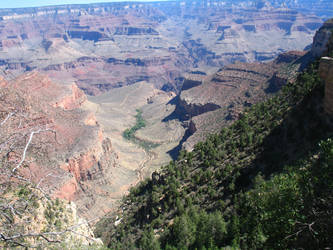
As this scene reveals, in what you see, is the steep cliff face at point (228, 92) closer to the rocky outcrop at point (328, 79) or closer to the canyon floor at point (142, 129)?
the canyon floor at point (142, 129)

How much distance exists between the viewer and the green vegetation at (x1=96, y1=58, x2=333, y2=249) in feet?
34.3

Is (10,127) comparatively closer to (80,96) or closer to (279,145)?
(279,145)

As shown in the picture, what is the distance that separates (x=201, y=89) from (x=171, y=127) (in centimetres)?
1745

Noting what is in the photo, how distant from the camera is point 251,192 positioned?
17.3m

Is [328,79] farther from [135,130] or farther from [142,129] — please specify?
[135,130]

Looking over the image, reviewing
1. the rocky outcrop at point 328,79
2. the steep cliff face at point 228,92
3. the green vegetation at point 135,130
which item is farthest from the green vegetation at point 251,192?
the green vegetation at point 135,130

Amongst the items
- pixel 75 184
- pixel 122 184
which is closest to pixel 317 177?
pixel 75 184

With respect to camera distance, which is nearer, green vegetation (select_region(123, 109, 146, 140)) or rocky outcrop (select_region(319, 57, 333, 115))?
rocky outcrop (select_region(319, 57, 333, 115))

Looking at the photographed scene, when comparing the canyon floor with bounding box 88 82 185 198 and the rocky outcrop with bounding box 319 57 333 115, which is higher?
the rocky outcrop with bounding box 319 57 333 115

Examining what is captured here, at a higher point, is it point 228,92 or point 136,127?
point 228,92

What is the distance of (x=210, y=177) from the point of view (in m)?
27.3

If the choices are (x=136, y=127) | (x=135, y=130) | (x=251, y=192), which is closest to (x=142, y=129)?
(x=135, y=130)

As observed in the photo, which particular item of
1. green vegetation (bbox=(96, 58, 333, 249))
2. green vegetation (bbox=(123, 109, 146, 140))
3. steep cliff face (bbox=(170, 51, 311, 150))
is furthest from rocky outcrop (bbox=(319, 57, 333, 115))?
green vegetation (bbox=(123, 109, 146, 140))

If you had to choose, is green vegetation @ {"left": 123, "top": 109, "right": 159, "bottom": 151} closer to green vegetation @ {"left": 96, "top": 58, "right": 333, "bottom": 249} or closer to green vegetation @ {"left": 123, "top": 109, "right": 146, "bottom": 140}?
green vegetation @ {"left": 123, "top": 109, "right": 146, "bottom": 140}
